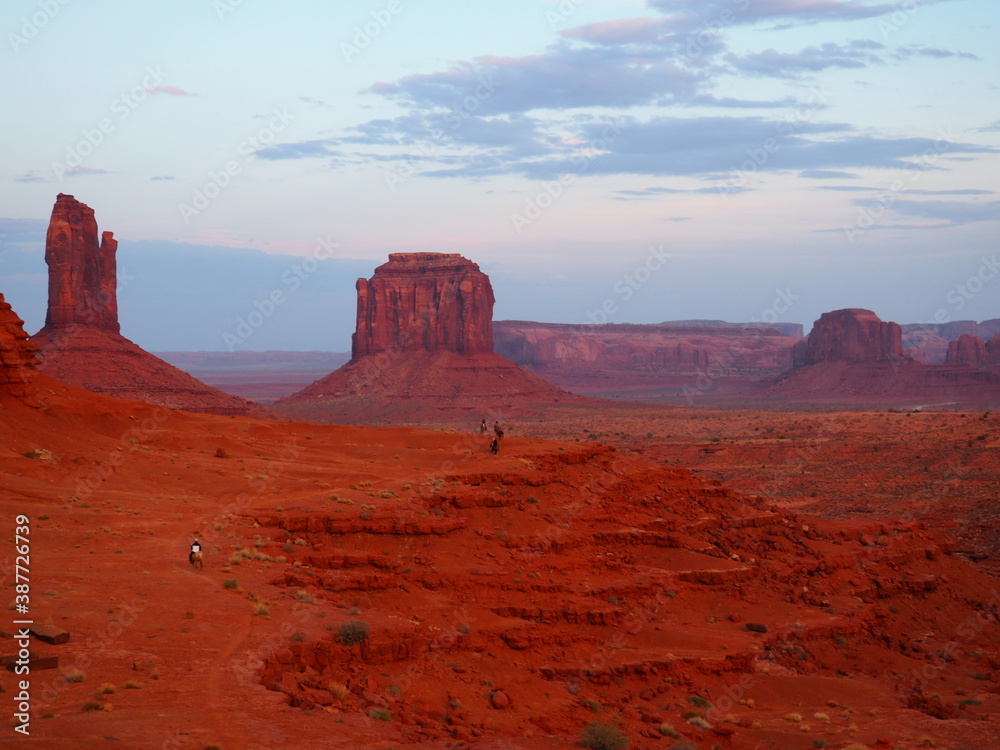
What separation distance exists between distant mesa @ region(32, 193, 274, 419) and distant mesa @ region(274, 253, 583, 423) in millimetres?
26286

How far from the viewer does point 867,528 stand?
30.9m

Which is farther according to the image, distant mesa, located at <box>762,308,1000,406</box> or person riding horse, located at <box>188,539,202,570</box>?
distant mesa, located at <box>762,308,1000,406</box>

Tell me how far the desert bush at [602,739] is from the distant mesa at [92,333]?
200 ft

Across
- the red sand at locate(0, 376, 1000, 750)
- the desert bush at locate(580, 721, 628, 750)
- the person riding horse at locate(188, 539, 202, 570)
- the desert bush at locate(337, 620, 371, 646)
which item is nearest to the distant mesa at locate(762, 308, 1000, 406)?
the red sand at locate(0, 376, 1000, 750)

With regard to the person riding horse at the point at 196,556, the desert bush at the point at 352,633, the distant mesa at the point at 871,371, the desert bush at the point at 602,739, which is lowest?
the desert bush at the point at 602,739

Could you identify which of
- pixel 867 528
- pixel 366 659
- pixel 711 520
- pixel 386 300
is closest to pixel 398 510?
pixel 366 659

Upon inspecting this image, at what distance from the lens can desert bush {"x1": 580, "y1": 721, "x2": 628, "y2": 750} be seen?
14297 mm

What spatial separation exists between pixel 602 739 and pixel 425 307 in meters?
111

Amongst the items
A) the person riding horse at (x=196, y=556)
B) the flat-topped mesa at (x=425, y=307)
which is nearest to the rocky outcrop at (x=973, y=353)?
the flat-topped mesa at (x=425, y=307)

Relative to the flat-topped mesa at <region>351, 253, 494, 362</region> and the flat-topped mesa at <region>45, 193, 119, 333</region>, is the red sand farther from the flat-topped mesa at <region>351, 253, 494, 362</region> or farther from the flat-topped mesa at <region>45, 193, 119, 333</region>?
the flat-topped mesa at <region>351, 253, 494, 362</region>

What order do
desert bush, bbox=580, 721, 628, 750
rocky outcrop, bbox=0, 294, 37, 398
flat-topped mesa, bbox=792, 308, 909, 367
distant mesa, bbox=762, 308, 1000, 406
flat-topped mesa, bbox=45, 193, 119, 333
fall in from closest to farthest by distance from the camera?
desert bush, bbox=580, 721, 628, 750
rocky outcrop, bbox=0, 294, 37, 398
flat-topped mesa, bbox=45, 193, 119, 333
distant mesa, bbox=762, 308, 1000, 406
flat-topped mesa, bbox=792, 308, 909, 367

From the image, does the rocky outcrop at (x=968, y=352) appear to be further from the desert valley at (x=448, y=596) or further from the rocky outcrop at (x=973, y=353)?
the desert valley at (x=448, y=596)

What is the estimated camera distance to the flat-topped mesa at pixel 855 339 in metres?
140

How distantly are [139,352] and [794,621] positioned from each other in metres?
65.4
